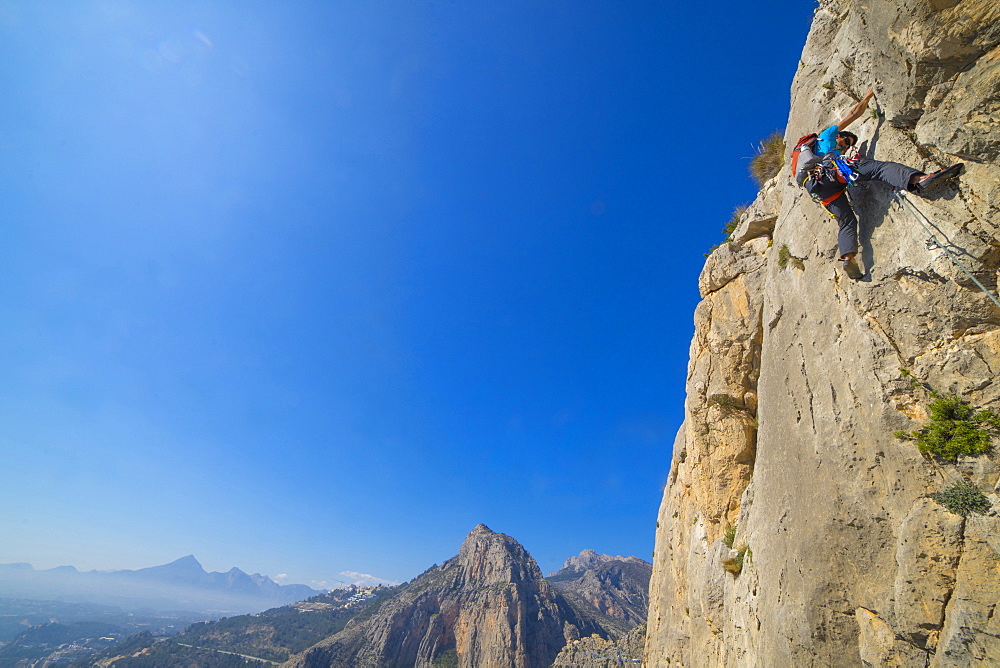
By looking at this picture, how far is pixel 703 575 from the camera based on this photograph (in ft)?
47.6

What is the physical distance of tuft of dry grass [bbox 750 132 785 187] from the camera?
15758mm

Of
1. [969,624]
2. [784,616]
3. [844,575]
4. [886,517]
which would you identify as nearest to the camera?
[969,624]

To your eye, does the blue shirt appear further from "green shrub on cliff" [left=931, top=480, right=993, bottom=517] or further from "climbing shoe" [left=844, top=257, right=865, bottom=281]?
"green shrub on cliff" [left=931, top=480, right=993, bottom=517]

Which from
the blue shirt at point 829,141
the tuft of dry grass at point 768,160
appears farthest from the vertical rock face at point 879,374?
the tuft of dry grass at point 768,160

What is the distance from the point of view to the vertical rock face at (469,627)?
124m

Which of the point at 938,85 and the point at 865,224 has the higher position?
the point at 938,85

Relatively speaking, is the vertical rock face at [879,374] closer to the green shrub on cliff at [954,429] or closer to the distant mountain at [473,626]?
the green shrub on cliff at [954,429]

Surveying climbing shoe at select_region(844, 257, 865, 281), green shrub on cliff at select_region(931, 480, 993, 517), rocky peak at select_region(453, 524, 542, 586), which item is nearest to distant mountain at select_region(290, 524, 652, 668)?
rocky peak at select_region(453, 524, 542, 586)

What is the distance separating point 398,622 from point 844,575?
15561 cm

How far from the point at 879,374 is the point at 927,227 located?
2.79 meters

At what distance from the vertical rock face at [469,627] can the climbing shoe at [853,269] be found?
147113mm

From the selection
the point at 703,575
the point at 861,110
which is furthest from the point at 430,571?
the point at 861,110

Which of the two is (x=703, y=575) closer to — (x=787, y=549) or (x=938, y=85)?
(x=787, y=549)

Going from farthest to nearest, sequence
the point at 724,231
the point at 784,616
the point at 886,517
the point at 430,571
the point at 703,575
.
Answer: the point at 430,571, the point at 724,231, the point at 703,575, the point at 784,616, the point at 886,517
